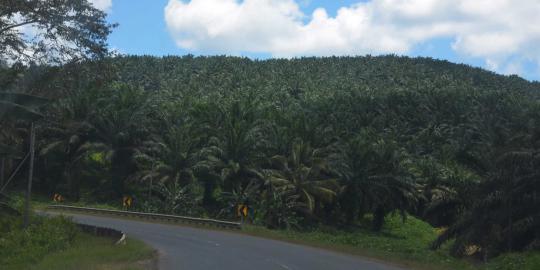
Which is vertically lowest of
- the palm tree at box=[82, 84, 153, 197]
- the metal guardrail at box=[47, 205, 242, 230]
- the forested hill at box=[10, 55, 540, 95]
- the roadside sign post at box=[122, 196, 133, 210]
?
the metal guardrail at box=[47, 205, 242, 230]

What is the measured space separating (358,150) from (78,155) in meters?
25.8

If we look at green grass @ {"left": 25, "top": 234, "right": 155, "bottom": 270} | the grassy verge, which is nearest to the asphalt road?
green grass @ {"left": 25, "top": 234, "right": 155, "bottom": 270}

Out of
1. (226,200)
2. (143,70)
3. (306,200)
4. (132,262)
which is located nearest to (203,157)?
(226,200)

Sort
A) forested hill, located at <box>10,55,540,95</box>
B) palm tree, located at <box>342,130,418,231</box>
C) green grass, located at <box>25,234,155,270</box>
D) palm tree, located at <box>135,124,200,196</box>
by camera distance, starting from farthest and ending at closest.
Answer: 1. forested hill, located at <box>10,55,540,95</box>
2. palm tree, located at <box>135,124,200,196</box>
3. palm tree, located at <box>342,130,418,231</box>
4. green grass, located at <box>25,234,155,270</box>

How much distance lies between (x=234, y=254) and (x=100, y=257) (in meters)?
5.71

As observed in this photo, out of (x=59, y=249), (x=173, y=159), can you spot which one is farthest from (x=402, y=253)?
(x=173, y=159)

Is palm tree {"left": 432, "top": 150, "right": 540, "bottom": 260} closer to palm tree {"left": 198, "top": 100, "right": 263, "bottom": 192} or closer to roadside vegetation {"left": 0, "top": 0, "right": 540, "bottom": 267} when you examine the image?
roadside vegetation {"left": 0, "top": 0, "right": 540, "bottom": 267}

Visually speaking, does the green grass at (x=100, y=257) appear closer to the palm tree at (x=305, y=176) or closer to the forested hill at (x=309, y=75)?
the palm tree at (x=305, y=176)

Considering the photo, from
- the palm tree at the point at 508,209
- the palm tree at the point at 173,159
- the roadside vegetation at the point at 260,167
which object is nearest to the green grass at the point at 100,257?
the roadside vegetation at the point at 260,167

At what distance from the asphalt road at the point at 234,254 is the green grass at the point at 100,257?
78cm

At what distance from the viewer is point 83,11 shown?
87.7ft

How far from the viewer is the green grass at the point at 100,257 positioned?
19562mm

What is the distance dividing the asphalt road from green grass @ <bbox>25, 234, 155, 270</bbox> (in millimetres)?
779

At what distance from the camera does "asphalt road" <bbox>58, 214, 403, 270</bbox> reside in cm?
2148
